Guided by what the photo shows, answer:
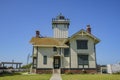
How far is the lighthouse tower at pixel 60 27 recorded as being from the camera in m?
38.0

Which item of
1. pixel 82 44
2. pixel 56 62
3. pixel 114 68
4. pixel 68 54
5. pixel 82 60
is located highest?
pixel 82 44

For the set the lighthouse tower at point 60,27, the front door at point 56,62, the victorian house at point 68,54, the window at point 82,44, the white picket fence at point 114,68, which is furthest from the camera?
the lighthouse tower at point 60,27

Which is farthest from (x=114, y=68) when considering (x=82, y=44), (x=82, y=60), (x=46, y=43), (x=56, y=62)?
(x=46, y=43)

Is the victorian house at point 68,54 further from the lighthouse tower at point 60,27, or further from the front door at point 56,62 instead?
the lighthouse tower at point 60,27

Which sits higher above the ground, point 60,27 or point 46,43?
point 60,27

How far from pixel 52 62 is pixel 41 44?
12.7ft

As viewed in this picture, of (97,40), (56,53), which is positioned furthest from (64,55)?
(97,40)

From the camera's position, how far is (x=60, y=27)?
1518 inches

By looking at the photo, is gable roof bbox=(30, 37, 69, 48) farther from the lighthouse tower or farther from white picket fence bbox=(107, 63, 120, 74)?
white picket fence bbox=(107, 63, 120, 74)

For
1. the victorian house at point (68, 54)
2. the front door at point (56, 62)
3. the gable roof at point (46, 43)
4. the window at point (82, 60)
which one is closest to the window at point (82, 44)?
the victorian house at point (68, 54)

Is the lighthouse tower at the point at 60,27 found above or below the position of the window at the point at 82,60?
above

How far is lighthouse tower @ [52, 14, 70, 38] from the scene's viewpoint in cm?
3800

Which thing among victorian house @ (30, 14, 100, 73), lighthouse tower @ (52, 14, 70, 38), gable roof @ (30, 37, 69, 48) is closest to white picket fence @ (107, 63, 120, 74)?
victorian house @ (30, 14, 100, 73)

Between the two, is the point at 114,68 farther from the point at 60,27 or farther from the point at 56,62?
the point at 60,27
